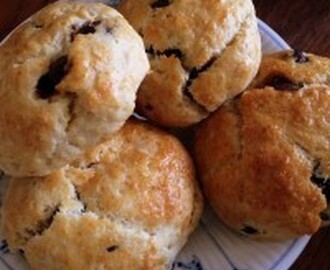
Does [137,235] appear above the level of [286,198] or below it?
below

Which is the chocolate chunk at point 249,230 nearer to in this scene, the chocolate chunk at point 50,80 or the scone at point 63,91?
the scone at point 63,91

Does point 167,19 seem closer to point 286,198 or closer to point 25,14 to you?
point 286,198

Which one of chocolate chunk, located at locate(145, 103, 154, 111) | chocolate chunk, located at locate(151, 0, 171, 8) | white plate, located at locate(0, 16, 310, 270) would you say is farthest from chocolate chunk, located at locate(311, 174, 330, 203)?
chocolate chunk, located at locate(151, 0, 171, 8)

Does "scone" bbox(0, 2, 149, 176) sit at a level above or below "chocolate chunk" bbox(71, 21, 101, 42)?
below

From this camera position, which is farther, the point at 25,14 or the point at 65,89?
the point at 25,14

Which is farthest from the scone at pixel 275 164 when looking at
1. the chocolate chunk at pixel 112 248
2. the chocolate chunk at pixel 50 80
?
the chocolate chunk at pixel 50 80

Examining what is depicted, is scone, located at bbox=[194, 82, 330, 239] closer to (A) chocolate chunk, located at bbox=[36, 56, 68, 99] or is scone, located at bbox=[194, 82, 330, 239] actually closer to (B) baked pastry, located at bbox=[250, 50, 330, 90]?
(B) baked pastry, located at bbox=[250, 50, 330, 90]

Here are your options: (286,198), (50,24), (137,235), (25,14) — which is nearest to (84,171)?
(137,235)
